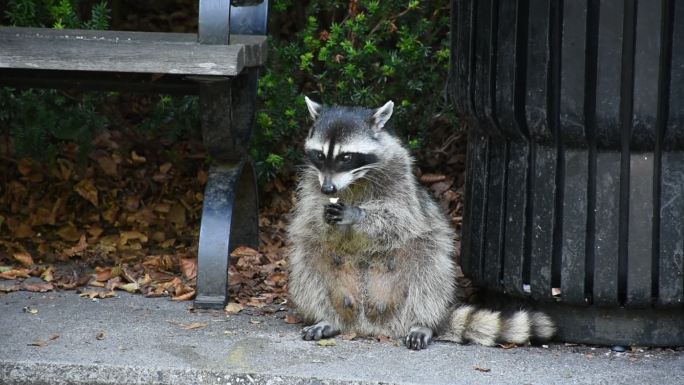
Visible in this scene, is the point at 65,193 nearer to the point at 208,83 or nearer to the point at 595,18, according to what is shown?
the point at 208,83

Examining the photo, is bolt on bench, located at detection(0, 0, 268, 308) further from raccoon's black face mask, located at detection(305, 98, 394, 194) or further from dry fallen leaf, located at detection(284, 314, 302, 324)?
raccoon's black face mask, located at detection(305, 98, 394, 194)

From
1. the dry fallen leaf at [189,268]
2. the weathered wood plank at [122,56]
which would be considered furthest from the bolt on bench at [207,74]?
the dry fallen leaf at [189,268]

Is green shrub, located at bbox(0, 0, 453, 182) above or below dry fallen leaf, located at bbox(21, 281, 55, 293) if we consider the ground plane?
above

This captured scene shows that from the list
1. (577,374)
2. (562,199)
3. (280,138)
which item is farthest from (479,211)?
(280,138)

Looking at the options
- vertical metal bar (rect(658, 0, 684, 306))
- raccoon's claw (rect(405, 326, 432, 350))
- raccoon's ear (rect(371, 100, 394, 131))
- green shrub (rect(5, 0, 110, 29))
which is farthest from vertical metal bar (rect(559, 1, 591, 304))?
green shrub (rect(5, 0, 110, 29))

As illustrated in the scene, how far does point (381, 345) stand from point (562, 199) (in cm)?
81

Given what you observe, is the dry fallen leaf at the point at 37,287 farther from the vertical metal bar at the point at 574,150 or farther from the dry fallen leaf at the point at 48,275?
the vertical metal bar at the point at 574,150

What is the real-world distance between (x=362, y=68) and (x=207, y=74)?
4.94 ft

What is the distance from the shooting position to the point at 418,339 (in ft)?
12.7

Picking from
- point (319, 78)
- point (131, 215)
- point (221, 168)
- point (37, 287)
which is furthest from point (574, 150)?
point (131, 215)

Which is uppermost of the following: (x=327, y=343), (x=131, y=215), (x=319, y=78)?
(x=319, y=78)

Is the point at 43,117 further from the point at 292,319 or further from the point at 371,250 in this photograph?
the point at 371,250

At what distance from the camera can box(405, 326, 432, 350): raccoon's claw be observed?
3.87 meters

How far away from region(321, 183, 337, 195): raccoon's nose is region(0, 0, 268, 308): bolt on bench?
490 mm
